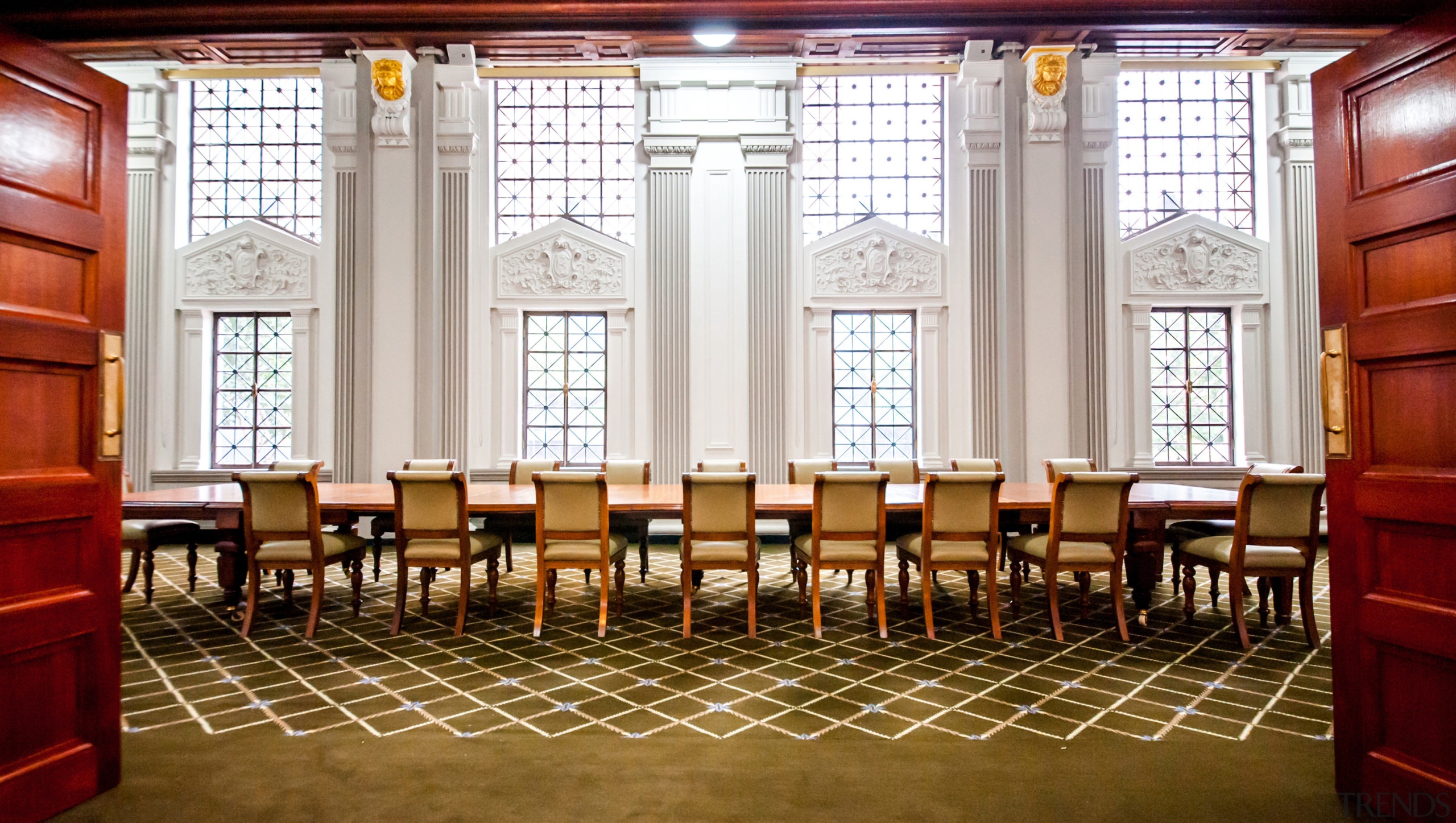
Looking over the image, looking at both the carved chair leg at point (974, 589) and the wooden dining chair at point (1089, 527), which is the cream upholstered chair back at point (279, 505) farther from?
the wooden dining chair at point (1089, 527)

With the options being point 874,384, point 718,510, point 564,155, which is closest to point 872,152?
point 874,384

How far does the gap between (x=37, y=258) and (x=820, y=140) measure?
7.49 metres

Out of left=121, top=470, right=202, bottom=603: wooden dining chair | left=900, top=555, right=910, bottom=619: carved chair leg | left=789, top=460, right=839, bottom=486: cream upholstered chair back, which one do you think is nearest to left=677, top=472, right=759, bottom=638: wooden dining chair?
left=900, top=555, right=910, bottom=619: carved chair leg

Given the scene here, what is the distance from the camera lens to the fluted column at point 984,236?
783 centimetres

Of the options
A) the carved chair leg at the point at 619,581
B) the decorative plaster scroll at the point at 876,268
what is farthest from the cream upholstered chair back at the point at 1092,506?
the decorative plaster scroll at the point at 876,268

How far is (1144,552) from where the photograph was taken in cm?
421

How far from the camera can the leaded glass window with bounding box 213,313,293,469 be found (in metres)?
8.27

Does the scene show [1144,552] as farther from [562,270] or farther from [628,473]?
[562,270]

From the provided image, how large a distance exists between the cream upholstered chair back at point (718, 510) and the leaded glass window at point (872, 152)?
16.2 feet

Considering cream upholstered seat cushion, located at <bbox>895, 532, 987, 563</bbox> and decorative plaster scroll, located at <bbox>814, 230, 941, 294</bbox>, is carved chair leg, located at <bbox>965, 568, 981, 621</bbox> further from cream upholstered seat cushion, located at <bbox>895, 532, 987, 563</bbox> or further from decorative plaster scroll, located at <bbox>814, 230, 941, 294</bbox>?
decorative plaster scroll, located at <bbox>814, 230, 941, 294</bbox>

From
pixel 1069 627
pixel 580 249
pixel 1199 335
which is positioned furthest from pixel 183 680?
pixel 1199 335

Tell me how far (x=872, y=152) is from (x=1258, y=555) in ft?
19.4

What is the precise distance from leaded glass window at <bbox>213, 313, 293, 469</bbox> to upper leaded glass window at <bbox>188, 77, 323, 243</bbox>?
A: 46.2 inches

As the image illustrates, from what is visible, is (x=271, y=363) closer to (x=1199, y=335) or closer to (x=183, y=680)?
(x=183, y=680)
